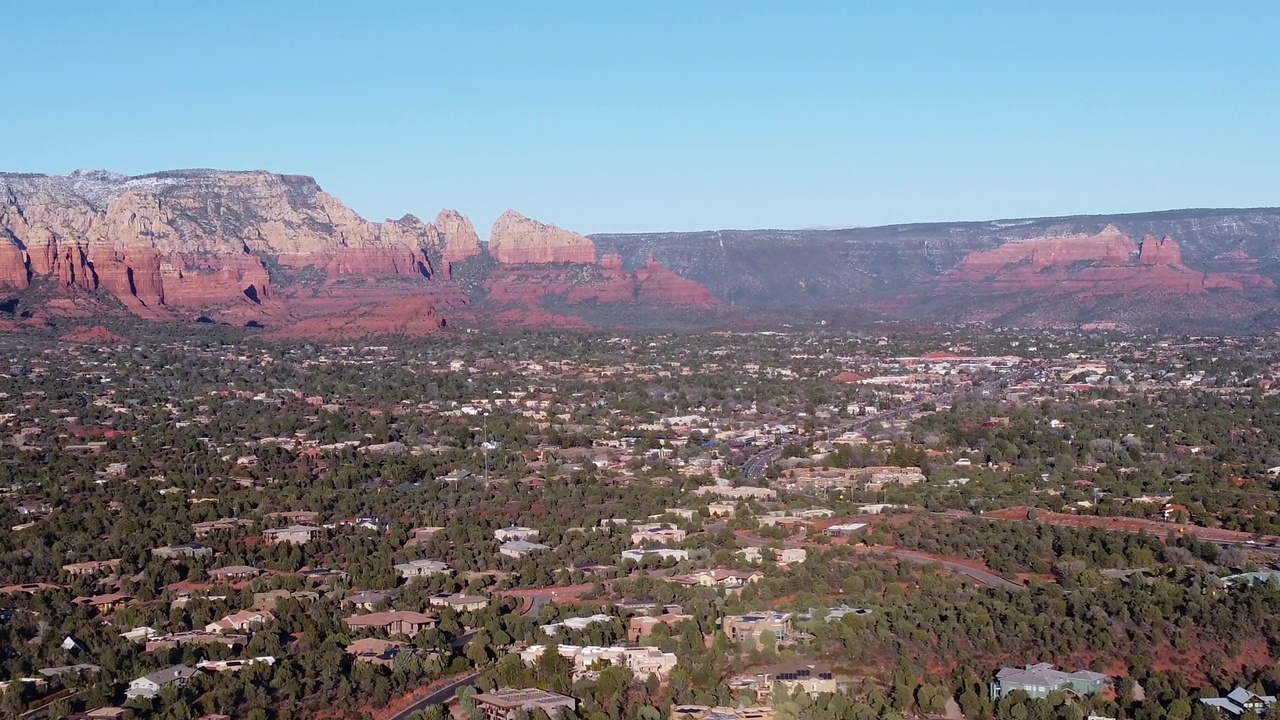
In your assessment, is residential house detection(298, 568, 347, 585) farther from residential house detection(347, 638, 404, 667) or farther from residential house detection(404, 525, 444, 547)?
residential house detection(347, 638, 404, 667)

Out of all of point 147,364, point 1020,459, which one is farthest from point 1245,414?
point 147,364

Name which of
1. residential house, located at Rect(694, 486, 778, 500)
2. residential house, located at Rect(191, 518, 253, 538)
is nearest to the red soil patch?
residential house, located at Rect(694, 486, 778, 500)

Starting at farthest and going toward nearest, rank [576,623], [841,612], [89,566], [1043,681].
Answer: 1. [89,566]
2. [576,623]
3. [841,612]
4. [1043,681]

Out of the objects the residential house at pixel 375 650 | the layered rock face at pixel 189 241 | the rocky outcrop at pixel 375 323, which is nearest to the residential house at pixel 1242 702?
the residential house at pixel 375 650

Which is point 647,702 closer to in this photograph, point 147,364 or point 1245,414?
point 1245,414

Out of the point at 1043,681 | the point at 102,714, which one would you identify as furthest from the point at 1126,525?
the point at 102,714

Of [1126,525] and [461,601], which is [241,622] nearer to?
[461,601]
